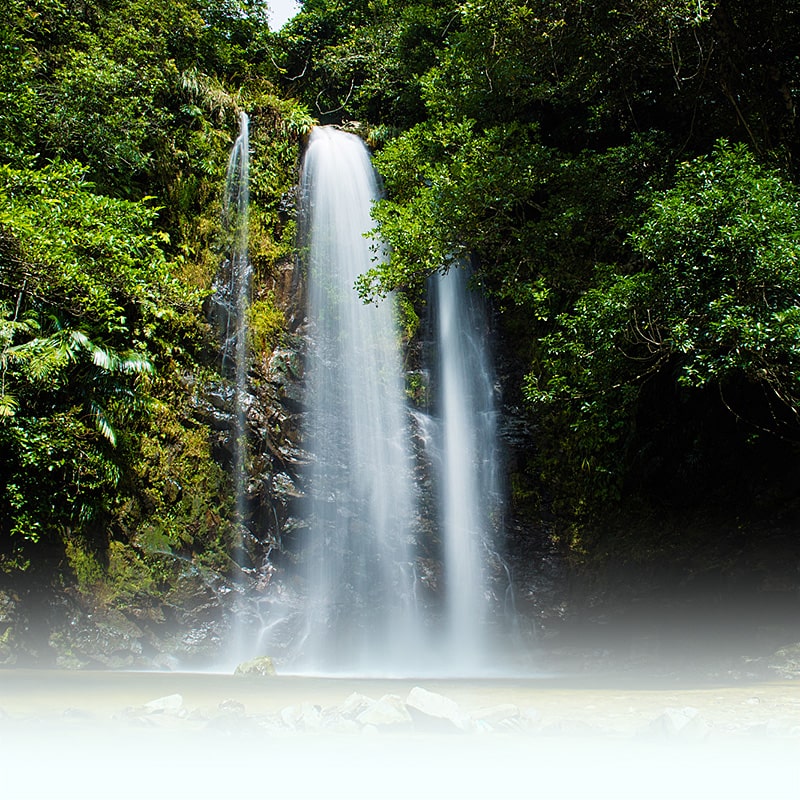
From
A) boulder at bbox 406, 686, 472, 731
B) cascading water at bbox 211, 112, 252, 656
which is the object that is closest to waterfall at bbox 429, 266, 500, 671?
cascading water at bbox 211, 112, 252, 656

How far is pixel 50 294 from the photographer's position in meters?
9.59

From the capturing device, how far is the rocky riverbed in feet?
11.6

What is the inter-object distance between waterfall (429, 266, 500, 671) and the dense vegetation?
0.68 meters

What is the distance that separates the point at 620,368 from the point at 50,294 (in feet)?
25.1

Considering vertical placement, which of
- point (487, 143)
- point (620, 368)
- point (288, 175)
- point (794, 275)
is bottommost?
point (620, 368)

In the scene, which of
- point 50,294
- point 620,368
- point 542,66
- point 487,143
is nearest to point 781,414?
point 620,368

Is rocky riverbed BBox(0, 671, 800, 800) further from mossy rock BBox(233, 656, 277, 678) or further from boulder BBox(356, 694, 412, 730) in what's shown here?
mossy rock BBox(233, 656, 277, 678)

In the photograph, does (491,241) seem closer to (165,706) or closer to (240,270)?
(240,270)

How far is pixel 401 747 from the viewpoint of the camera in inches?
171

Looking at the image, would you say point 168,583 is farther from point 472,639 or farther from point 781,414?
point 781,414

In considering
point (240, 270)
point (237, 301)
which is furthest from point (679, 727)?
point (240, 270)

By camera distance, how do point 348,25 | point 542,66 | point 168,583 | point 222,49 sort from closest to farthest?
1. point 168,583
2. point 542,66
3. point 222,49
4. point 348,25

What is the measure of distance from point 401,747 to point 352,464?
780 cm

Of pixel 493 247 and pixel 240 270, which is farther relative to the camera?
pixel 240 270
